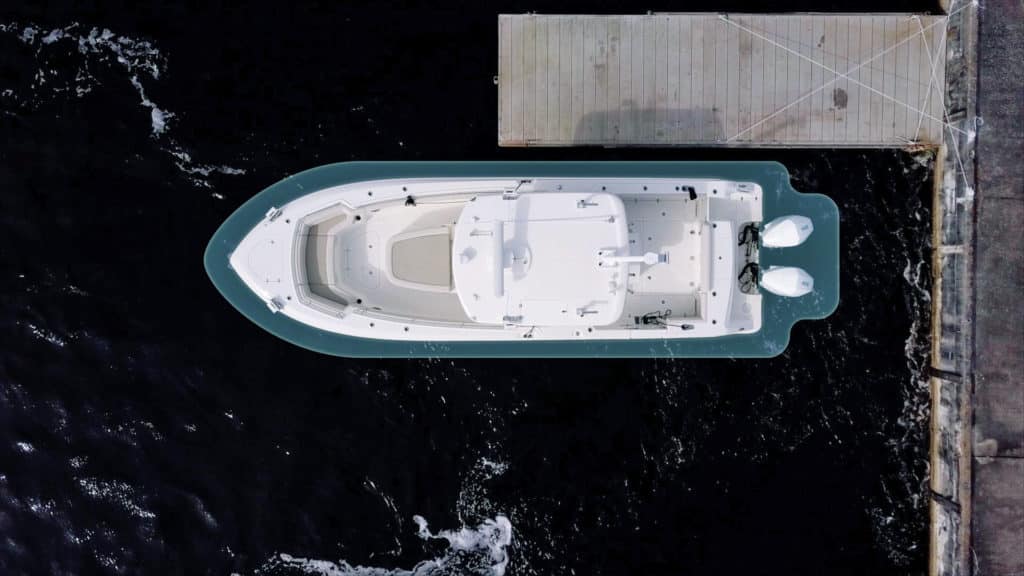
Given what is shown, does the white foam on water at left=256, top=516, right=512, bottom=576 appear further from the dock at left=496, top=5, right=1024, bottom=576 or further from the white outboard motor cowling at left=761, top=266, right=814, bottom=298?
the dock at left=496, top=5, right=1024, bottom=576

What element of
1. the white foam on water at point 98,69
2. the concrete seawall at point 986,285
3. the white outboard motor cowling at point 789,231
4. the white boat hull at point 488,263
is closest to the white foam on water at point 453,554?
the white boat hull at point 488,263

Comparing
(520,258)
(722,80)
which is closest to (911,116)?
(722,80)

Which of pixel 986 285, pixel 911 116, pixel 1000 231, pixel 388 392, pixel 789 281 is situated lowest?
pixel 388 392

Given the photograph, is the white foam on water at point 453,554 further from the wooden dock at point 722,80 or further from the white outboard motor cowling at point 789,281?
the wooden dock at point 722,80

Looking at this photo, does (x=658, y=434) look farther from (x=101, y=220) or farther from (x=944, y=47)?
(x=101, y=220)

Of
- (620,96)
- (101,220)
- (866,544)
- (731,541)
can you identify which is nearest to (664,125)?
(620,96)

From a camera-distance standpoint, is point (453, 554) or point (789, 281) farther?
point (453, 554)

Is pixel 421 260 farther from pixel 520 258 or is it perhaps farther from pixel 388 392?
pixel 388 392
